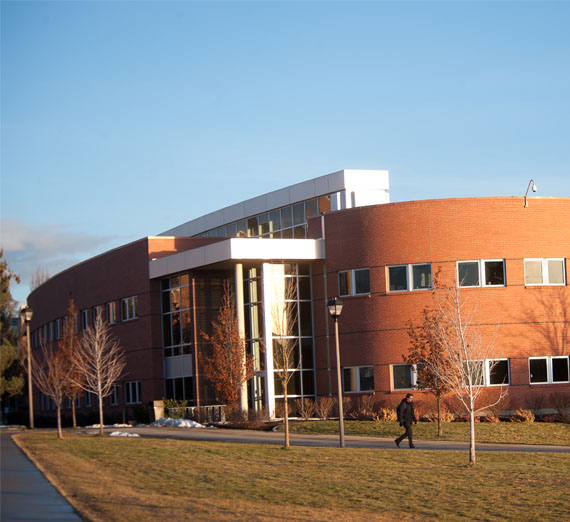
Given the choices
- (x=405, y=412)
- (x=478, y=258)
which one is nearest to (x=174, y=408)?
(x=478, y=258)

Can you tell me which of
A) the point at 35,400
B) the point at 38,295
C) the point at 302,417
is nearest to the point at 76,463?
the point at 302,417

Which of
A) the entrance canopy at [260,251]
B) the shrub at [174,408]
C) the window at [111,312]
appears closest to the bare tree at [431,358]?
the entrance canopy at [260,251]

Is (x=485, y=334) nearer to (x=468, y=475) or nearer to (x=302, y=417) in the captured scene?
(x=302, y=417)

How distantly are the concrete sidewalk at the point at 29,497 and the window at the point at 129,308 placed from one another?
26.6 m

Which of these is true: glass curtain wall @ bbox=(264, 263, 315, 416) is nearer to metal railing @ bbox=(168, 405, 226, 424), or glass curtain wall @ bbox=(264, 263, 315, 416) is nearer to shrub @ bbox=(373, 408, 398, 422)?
metal railing @ bbox=(168, 405, 226, 424)

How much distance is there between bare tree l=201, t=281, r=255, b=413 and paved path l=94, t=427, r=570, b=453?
68.7 inches

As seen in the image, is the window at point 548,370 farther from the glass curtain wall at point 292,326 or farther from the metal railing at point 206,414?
the metal railing at point 206,414

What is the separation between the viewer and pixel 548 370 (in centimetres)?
3625

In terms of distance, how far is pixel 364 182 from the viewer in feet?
149

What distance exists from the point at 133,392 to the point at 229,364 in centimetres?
1201

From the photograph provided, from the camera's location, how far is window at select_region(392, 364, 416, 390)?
118 feet

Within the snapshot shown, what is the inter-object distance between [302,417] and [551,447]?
518 inches

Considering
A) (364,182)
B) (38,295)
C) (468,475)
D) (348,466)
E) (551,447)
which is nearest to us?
(468,475)

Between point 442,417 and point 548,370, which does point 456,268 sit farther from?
point 442,417
